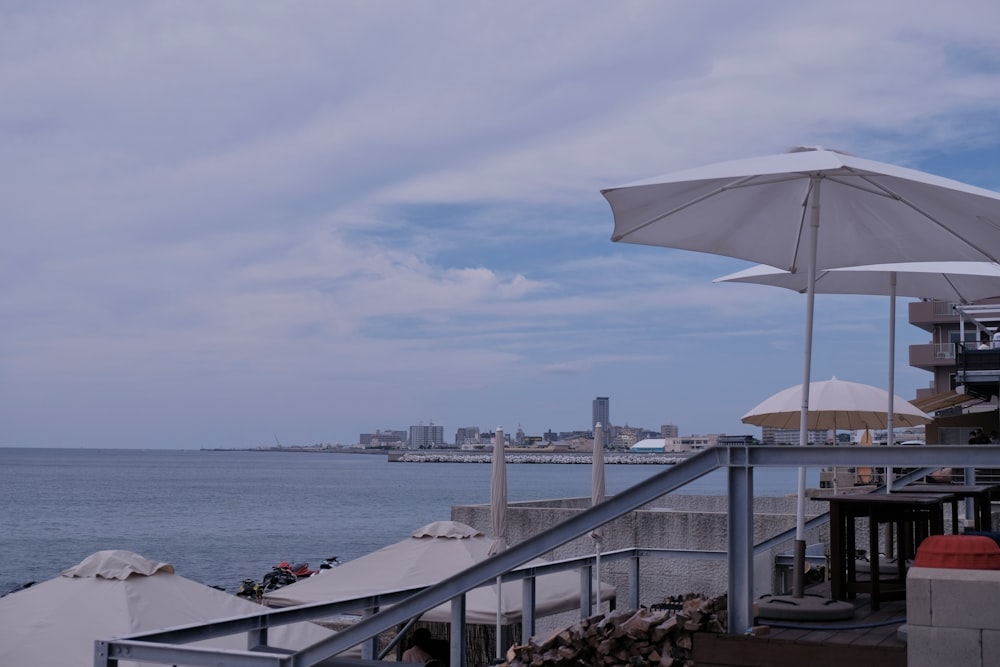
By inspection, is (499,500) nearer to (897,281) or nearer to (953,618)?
(897,281)

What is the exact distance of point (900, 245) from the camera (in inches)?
318

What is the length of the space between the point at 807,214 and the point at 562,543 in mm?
3705

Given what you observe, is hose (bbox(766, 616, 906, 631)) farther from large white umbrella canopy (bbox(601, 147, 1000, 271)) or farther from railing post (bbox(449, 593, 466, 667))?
railing post (bbox(449, 593, 466, 667))

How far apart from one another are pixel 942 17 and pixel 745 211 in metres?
11.5

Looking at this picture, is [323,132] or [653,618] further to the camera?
[323,132]

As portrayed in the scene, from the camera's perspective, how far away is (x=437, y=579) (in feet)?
39.8

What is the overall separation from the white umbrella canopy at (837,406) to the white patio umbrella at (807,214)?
322 inches

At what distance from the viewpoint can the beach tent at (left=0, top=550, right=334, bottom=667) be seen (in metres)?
9.23

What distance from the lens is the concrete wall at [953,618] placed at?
471 centimetres

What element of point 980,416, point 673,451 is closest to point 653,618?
point 980,416

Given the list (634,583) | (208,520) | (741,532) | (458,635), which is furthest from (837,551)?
(208,520)

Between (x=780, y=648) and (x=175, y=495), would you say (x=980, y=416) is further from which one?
(x=175, y=495)

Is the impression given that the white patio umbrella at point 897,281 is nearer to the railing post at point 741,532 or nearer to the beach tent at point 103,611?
the beach tent at point 103,611

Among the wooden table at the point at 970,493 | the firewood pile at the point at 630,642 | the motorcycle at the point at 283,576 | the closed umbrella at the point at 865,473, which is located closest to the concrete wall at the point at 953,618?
the firewood pile at the point at 630,642
